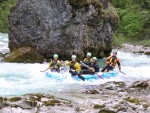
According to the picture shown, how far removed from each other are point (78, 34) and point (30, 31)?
347 centimetres

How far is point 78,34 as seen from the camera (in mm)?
26594

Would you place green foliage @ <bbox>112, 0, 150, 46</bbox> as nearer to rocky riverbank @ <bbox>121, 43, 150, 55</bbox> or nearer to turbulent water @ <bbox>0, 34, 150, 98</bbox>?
rocky riverbank @ <bbox>121, 43, 150, 55</bbox>

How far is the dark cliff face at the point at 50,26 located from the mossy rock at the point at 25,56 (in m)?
0.89

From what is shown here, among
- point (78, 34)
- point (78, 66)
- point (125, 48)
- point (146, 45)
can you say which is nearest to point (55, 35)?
point (78, 34)

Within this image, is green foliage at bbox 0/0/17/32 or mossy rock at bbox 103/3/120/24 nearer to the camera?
mossy rock at bbox 103/3/120/24

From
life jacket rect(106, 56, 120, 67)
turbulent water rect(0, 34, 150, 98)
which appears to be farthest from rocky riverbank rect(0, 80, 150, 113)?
life jacket rect(106, 56, 120, 67)

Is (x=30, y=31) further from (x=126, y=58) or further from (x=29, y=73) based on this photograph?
(x=126, y=58)

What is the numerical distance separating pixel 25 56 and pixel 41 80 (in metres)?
6.31

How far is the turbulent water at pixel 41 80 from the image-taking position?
15.7 metres

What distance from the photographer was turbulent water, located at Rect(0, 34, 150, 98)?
1569cm

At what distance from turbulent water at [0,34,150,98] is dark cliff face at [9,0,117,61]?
1.99m

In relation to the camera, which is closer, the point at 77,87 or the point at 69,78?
the point at 77,87

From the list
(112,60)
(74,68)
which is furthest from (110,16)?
(74,68)

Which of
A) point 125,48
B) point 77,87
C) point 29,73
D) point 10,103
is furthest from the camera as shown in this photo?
point 125,48
